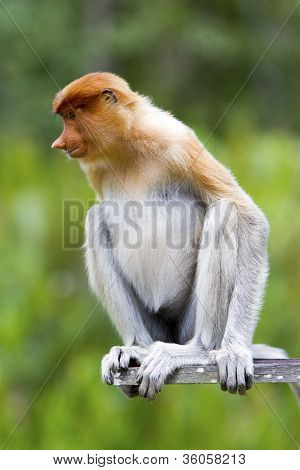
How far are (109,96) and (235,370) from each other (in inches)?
58.1

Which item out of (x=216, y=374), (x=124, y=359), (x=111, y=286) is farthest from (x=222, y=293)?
(x=111, y=286)

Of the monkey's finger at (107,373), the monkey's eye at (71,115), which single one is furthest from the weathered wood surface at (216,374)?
the monkey's eye at (71,115)

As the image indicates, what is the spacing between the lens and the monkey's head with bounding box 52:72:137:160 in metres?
4.15

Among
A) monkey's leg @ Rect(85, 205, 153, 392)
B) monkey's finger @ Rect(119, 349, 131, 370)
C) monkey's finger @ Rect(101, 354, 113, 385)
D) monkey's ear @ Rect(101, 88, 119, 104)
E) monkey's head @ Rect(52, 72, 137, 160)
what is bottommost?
monkey's finger @ Rect(101, 354, 113, 385)

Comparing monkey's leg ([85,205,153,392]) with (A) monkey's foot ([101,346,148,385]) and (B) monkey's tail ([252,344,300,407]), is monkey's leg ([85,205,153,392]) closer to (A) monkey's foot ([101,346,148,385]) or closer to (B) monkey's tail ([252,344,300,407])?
(A) monkey's foot ([101,346,148,385])

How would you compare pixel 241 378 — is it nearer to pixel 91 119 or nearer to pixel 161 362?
pixel 161 362

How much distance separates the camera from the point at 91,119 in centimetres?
418

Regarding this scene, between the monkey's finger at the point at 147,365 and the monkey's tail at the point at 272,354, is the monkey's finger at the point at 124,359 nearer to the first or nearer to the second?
the monkey's finger at the point at 147,365

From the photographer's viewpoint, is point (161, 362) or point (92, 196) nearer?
point (161, 362)

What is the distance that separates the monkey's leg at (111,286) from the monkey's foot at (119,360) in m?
0.12

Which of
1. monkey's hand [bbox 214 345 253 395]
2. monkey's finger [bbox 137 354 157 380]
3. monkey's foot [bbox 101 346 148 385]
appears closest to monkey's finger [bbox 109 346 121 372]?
monkey's foot [bbox 101 346 148 385]

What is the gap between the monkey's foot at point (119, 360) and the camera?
3.91 m

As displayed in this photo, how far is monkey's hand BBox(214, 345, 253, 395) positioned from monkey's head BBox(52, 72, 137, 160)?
1181 millimetres

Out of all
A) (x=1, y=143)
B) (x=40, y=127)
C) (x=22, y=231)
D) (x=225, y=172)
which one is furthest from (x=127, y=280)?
(x=40, y=127)
